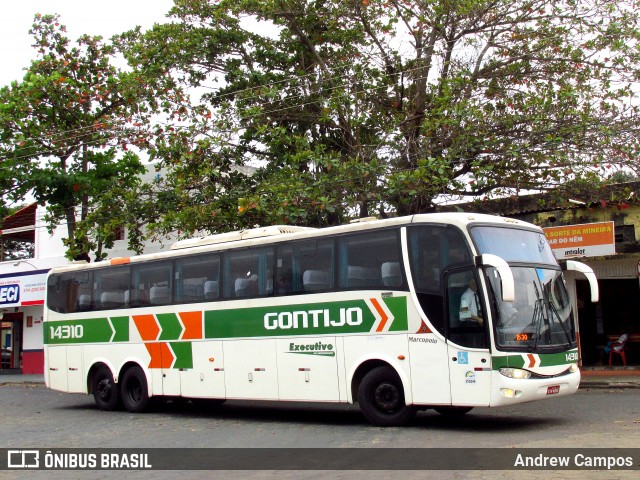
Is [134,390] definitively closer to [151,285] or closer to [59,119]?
[151,285]

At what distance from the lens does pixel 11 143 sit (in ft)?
79.4

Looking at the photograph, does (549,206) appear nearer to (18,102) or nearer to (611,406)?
(611,406)

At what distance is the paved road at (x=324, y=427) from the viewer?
10.1 metres

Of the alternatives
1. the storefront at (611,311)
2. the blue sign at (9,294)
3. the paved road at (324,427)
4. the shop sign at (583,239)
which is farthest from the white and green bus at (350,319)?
the blue sign at (9,294)

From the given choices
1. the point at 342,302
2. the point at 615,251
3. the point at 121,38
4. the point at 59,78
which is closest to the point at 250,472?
the point at 342,302

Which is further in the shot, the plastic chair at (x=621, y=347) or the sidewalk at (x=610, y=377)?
the plastic chair at (x=621, y=347)

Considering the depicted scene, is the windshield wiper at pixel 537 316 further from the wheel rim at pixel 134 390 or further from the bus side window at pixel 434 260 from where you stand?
the wheel rim at pixel 134 390

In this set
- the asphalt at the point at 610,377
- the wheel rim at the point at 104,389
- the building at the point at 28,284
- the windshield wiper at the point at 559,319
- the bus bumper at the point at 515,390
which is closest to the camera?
the bus bumper at the point at 515,390

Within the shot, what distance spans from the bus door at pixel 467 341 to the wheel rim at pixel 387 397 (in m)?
1.07

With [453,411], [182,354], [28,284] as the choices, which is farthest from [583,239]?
[28,284]

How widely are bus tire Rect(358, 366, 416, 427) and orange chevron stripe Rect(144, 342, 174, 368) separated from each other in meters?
5.07

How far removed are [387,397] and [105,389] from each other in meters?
7.97

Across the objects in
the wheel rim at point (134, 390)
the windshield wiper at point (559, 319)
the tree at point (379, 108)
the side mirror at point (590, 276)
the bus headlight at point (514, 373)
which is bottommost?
the wheel rim at point (134, 390)

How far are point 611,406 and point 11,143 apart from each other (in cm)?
1946
